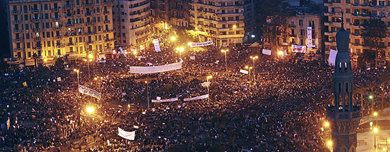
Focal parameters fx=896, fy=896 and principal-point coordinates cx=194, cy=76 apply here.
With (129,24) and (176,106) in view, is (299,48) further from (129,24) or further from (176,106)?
(176,106)

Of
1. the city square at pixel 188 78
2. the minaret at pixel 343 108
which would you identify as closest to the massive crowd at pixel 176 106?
the city square at pixel 188 78

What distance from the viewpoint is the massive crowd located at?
90.5 m

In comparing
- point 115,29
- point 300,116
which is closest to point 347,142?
point 300,116

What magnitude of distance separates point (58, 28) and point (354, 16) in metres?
48.1

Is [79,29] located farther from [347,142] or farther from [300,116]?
[347,142]

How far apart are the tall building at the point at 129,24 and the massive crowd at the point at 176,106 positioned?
15.1m

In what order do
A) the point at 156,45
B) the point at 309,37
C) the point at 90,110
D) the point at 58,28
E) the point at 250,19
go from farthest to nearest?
the point at 250,19
the point at 156,45
the point at 58,28
the point at 309,37
the point at 90,110

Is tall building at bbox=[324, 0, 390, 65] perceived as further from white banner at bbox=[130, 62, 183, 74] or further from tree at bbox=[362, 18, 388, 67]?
white banner at bbox=[130, 62, 183, 74]

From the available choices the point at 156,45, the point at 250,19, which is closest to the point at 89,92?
the point at 156,45

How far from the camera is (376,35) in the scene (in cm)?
12462

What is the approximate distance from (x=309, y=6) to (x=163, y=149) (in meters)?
62.7

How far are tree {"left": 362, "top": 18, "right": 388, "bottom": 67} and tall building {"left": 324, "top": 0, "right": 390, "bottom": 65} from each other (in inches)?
32.9

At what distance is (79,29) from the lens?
148 meters

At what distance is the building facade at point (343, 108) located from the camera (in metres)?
51.8
